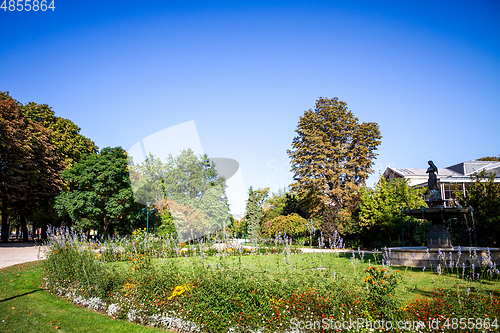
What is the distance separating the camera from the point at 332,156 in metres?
26.5

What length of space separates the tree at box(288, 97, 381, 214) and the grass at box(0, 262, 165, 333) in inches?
826

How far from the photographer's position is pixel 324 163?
1038 inches

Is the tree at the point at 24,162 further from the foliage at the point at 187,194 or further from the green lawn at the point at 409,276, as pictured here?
the green lawn at the point at 409,276

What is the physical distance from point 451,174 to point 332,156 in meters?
16.6

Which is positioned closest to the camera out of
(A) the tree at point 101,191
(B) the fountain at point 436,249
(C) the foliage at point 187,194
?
(B) the fountain at point 436,249

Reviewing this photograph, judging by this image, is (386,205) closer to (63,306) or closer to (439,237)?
(439,237)

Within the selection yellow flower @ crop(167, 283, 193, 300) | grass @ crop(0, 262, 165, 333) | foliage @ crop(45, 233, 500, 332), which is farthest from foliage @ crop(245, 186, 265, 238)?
yellow flower @ crop(167, 283, 193, 300)

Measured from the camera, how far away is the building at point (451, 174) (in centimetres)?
2961

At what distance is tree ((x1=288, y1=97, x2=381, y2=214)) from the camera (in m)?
26.0

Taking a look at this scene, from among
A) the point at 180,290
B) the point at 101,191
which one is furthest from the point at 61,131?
the point at 180,290

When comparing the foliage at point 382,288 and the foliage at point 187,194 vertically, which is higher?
the foliage at point 187,194

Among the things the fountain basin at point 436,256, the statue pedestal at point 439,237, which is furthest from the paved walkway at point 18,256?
the statue pedestal at point 439,237

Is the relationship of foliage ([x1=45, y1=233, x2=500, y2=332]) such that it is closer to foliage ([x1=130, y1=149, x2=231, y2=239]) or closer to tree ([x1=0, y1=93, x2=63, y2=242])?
foliage ([x1=130, y1=149, x2=231, y2=239])

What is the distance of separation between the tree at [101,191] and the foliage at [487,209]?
23.9 metres
